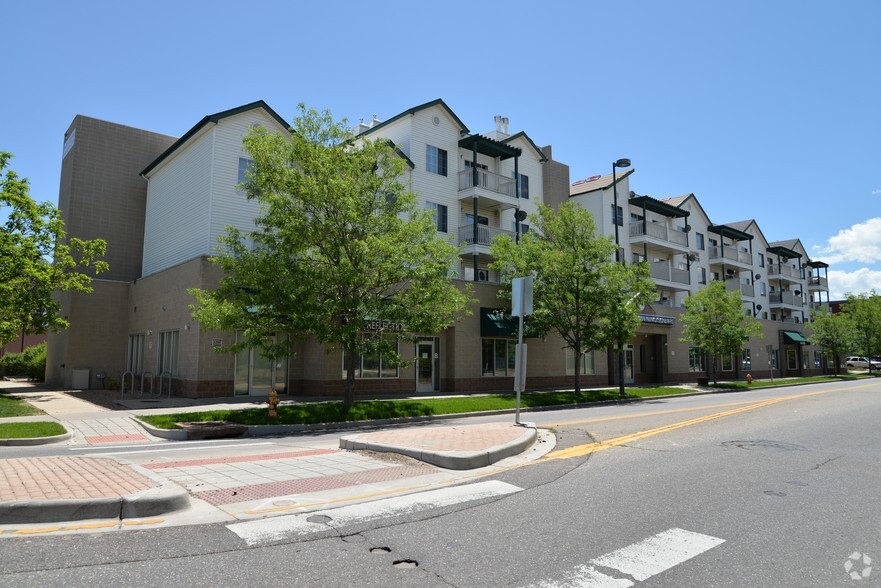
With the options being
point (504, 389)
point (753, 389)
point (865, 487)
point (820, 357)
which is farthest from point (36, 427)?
point (820, 357)

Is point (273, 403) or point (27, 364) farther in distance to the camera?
point (27, 364)

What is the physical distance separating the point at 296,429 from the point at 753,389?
99.6 ft

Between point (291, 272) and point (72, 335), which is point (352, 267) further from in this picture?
point (72, 335)

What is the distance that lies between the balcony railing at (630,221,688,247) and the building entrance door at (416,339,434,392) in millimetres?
20733

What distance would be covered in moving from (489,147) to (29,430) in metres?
25.4

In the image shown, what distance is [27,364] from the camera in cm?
3431

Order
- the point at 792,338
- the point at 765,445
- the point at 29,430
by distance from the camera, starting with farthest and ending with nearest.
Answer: the point at 792,338
the point at 29,430
the point at 765,445

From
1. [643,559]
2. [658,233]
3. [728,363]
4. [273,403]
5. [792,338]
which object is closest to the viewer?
[643,559]

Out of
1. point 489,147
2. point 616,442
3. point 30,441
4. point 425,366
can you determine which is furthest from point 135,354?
point 616,442

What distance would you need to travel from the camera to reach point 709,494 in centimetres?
699

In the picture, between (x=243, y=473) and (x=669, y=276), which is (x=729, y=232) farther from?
(x=243, y=473)

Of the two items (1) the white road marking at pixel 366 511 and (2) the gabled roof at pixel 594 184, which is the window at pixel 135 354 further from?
(2) the gabled roof at pixel 594 184

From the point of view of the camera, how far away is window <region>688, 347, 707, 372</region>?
42562mm

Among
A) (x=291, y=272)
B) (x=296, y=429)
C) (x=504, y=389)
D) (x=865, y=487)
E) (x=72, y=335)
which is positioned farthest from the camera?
(x=504, y=389)
